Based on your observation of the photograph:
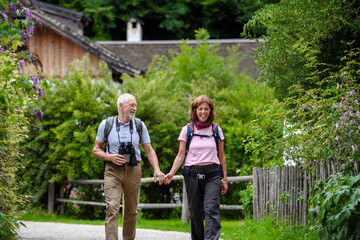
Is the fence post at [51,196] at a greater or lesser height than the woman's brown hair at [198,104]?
lesser

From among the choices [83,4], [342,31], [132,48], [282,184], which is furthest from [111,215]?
[83,4]

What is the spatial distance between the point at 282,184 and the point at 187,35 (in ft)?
112

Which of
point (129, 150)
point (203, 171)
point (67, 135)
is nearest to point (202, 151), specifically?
point (203, 171)

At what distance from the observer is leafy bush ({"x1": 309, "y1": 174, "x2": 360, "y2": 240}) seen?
6.24m

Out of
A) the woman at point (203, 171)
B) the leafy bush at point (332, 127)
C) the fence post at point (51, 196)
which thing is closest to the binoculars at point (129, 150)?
the woman at point (203, 171)

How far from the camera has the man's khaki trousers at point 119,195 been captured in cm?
760

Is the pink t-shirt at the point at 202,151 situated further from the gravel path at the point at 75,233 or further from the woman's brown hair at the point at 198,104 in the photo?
the gravel path at the point at 75,233

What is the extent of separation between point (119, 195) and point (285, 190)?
306 cm

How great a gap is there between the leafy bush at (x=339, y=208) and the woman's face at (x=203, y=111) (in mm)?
1707

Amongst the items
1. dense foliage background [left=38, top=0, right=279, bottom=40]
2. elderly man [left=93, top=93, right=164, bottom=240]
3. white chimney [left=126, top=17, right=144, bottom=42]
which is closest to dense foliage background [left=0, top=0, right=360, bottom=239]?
elderly man [left=93, top=93, right=164, bottom=240]

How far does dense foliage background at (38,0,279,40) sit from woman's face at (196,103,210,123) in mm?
34134

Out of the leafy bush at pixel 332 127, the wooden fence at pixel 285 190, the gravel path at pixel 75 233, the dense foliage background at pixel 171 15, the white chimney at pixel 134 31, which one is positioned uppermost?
the dense foliage background at pixel 171 15

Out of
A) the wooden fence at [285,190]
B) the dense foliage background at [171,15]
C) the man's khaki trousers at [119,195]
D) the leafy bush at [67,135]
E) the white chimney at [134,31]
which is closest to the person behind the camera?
the man's khaki trousers at [119,195]

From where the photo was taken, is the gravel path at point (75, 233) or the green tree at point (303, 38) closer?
the green tree at point (303, 38)
